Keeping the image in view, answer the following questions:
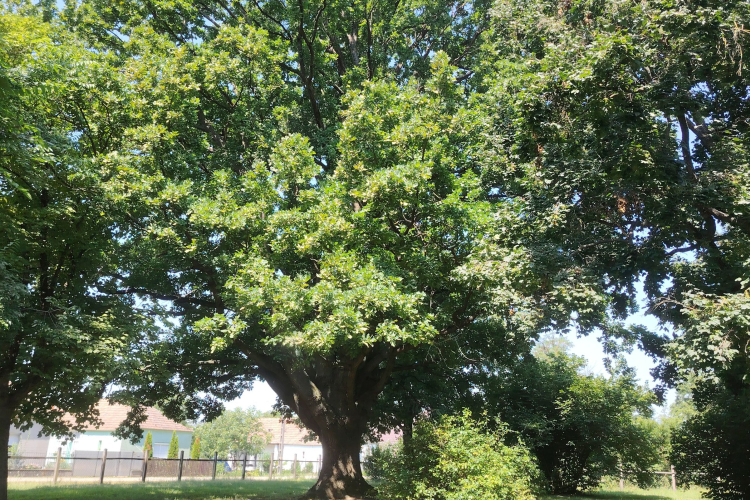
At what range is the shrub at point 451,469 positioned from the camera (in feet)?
30.7

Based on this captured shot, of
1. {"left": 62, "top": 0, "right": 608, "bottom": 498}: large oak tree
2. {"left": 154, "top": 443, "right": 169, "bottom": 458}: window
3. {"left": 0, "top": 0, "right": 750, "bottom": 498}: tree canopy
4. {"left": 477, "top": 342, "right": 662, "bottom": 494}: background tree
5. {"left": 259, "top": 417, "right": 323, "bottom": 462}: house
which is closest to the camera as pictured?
{"left": 0, "top": 0, "right": 750, "bottom": 498}: tree canopy

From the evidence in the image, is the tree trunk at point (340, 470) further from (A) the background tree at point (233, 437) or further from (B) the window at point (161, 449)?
(A) the background tree at point (233, 437)

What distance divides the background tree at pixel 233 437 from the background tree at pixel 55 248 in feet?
162

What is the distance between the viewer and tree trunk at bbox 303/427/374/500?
13.9 m

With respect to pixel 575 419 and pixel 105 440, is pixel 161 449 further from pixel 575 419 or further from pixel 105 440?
pixel 575 419

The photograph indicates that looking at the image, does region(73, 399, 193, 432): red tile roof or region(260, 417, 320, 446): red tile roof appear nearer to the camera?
region(73, 399, 193, 432): red tile roof

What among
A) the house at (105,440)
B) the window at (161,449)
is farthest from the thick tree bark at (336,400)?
the window at (161,449)

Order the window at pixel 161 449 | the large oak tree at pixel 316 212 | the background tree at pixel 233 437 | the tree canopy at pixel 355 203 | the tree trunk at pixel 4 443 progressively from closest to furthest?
the tree canopy at pixel 355 203 → the large oak tree at pixel 316 212 → the tree trunk at pixel 4 443 → the window at pixel 161 449 → the background tree at pixel 233 437

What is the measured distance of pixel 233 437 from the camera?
59500 mm

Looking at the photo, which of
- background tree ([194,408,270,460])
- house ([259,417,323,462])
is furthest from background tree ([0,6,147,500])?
background tree ([194,408,270,460])

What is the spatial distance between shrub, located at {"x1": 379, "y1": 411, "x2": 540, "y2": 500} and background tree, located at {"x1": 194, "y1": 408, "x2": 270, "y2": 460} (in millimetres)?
51971

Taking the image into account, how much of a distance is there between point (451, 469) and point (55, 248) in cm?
1013

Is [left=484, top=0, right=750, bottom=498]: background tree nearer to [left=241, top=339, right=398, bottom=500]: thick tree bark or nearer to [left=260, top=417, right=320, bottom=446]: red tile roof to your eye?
[left=241, top=339, right=398, bottom=500]: thick tree bark

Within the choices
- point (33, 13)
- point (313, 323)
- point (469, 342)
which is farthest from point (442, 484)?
point (33, 13)
